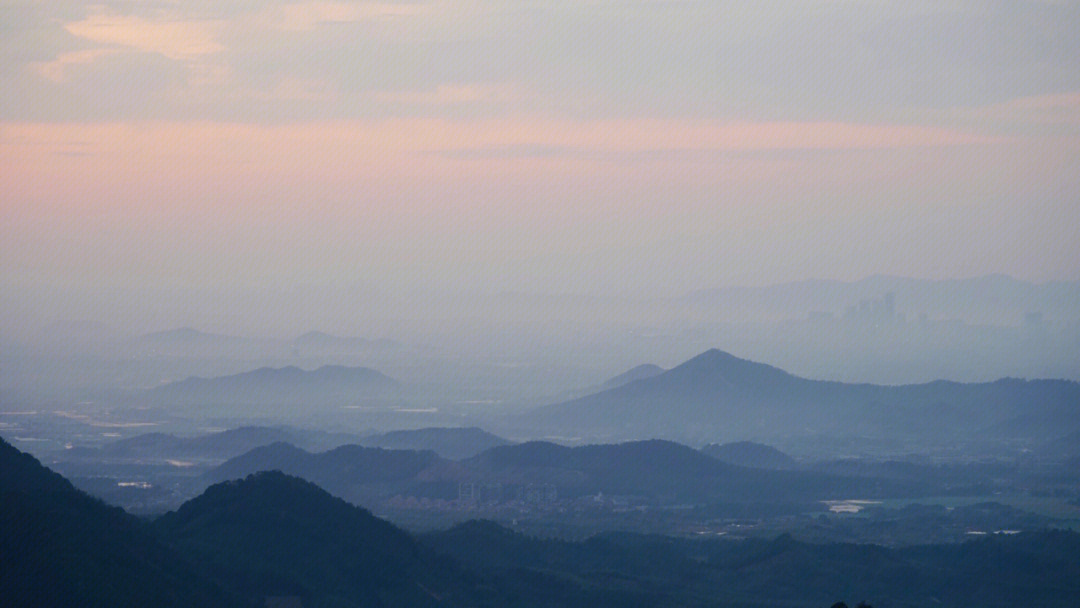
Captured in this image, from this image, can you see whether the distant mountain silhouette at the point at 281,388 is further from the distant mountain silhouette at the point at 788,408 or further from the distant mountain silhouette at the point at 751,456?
the distant mountain silhouette at the point at 751,456

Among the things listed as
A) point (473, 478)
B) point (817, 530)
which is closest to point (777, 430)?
point (473, 478)

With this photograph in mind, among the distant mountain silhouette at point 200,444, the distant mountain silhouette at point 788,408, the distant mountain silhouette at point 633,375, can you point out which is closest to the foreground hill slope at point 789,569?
the distant mountain silhouette at point 200,444

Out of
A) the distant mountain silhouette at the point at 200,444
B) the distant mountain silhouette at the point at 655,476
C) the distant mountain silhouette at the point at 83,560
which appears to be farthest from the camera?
the distant mountain silhouette at the point at 200,444

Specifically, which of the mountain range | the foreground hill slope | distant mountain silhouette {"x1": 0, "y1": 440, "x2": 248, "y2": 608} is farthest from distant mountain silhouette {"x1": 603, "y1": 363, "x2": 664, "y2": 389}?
distant mountain silhouette {"x1": 0, "y1": 440, "x2": 248, "y2": 608}

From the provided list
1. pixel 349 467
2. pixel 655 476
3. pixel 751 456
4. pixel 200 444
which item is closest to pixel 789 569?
pixel 655 476

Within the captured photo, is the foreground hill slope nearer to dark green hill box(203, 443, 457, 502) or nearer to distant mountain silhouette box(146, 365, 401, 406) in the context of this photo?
dark green hill box(203, 443, 457, 502)

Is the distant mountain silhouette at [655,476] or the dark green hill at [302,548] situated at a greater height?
the distant mountain silhouette at [655,476]

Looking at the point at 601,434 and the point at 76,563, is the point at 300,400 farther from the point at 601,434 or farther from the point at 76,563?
the point at 76,563
